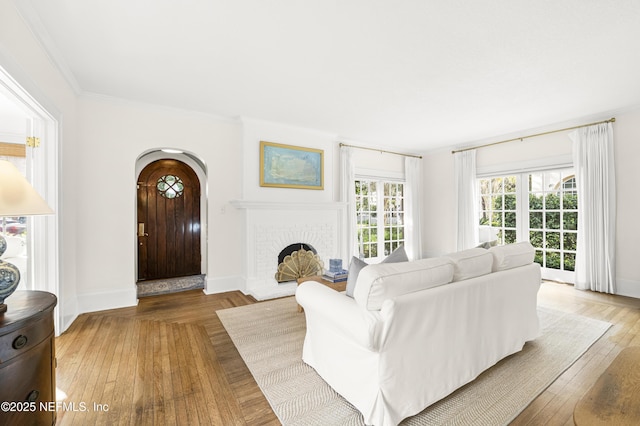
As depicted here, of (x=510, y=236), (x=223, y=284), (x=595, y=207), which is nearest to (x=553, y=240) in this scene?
(x=510, y=236)

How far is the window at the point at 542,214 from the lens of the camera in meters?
4.56

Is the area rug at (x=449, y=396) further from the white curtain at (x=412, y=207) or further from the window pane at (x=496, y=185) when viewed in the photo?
the white curtain at (x=412, y=207)

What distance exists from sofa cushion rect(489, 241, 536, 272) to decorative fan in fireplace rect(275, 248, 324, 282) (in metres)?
2.95

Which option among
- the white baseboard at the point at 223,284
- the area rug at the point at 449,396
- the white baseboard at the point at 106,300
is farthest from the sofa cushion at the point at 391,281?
the white baseboard at the point at 106,300

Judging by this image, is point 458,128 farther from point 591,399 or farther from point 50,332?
point 50,332

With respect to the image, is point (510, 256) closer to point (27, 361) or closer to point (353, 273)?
point (353, 273)

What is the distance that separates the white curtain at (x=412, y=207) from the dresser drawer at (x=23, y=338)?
5.94m

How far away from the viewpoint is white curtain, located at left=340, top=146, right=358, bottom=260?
5352 mm

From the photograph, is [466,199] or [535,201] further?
[466,199]

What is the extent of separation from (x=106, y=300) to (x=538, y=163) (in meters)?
6.70

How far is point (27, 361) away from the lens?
1359mm

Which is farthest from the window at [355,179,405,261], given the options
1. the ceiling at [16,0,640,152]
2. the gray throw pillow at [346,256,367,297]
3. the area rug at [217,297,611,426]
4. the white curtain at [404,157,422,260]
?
the gray throw pillow at [346,256,367,297]

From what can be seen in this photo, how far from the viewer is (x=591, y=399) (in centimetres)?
110

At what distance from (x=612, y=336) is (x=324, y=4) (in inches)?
152
